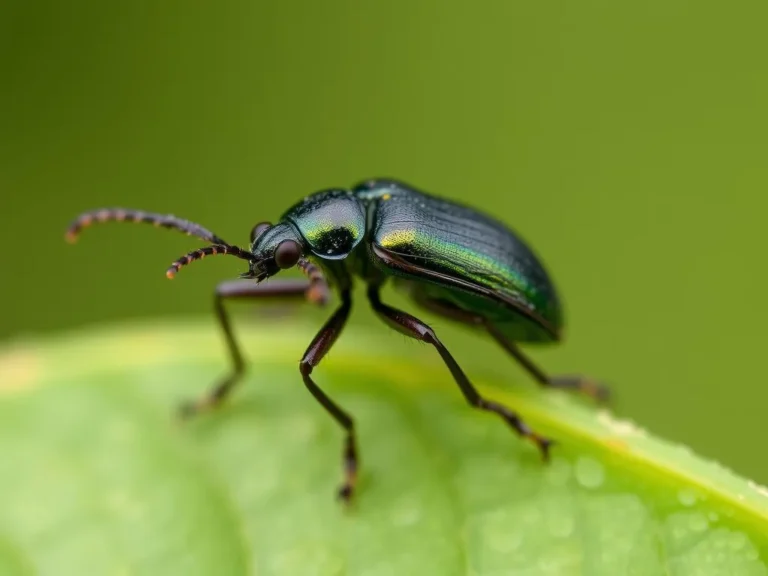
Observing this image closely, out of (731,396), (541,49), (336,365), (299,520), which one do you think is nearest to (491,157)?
(541,49)

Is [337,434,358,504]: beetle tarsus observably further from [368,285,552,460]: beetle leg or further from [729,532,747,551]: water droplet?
[729,532,747,551]: water droplet

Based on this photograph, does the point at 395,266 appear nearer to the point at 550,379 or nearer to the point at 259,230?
the point at 259,230

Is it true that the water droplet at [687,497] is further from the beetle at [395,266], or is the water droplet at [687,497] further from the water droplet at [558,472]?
the beetle at [395,266]

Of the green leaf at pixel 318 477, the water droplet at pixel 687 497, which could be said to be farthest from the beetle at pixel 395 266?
the water droplet at pixel 687 497

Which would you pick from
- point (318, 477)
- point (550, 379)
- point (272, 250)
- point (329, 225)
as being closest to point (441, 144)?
point (550, 379)

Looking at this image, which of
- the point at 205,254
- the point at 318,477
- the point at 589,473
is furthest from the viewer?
the point at 318,477

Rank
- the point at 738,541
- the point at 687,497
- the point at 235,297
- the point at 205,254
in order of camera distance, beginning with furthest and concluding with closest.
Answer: the point at 235,297 < the point at 205,254 < the point at 687,497 < the point at 738,541

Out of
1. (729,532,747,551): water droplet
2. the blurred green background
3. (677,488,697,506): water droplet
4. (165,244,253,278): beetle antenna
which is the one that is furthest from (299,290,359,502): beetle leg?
the blurred green background

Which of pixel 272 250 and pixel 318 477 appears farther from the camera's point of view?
pixel 272 250
